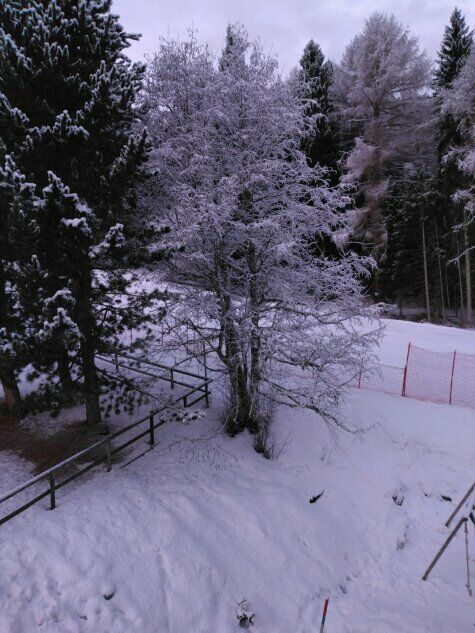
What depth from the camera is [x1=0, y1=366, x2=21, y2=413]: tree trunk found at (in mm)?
9723

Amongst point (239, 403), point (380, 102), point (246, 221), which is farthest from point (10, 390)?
point (380, 102)

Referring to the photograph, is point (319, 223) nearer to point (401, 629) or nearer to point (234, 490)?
point (234, 490)

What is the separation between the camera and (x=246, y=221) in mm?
10164

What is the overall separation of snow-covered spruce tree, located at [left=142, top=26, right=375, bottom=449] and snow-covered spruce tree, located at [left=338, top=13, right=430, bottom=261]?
1292cm

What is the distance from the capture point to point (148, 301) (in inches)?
367

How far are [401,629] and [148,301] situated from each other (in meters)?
7.69

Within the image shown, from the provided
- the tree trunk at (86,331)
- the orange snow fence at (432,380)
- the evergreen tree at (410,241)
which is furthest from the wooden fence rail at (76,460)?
the evergreen tree at (410,241)

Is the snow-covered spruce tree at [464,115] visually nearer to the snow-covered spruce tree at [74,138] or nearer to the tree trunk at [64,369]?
the snow-covered spruce tree at [74,138]

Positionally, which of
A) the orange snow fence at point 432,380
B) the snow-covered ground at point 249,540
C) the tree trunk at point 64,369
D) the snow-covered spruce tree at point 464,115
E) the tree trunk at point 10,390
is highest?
the snow-covered spruce tree at point 464,115

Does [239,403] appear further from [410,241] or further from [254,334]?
[410,241]

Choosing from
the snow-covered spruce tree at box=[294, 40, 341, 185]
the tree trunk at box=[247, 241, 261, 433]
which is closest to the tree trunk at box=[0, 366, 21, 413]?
the tree trunk at box=[247, 241, 261, 433]

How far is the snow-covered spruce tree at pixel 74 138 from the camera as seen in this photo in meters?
7.50

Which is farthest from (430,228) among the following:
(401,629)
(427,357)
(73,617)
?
(73,617)

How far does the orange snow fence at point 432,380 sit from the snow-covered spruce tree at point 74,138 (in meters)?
8.68
